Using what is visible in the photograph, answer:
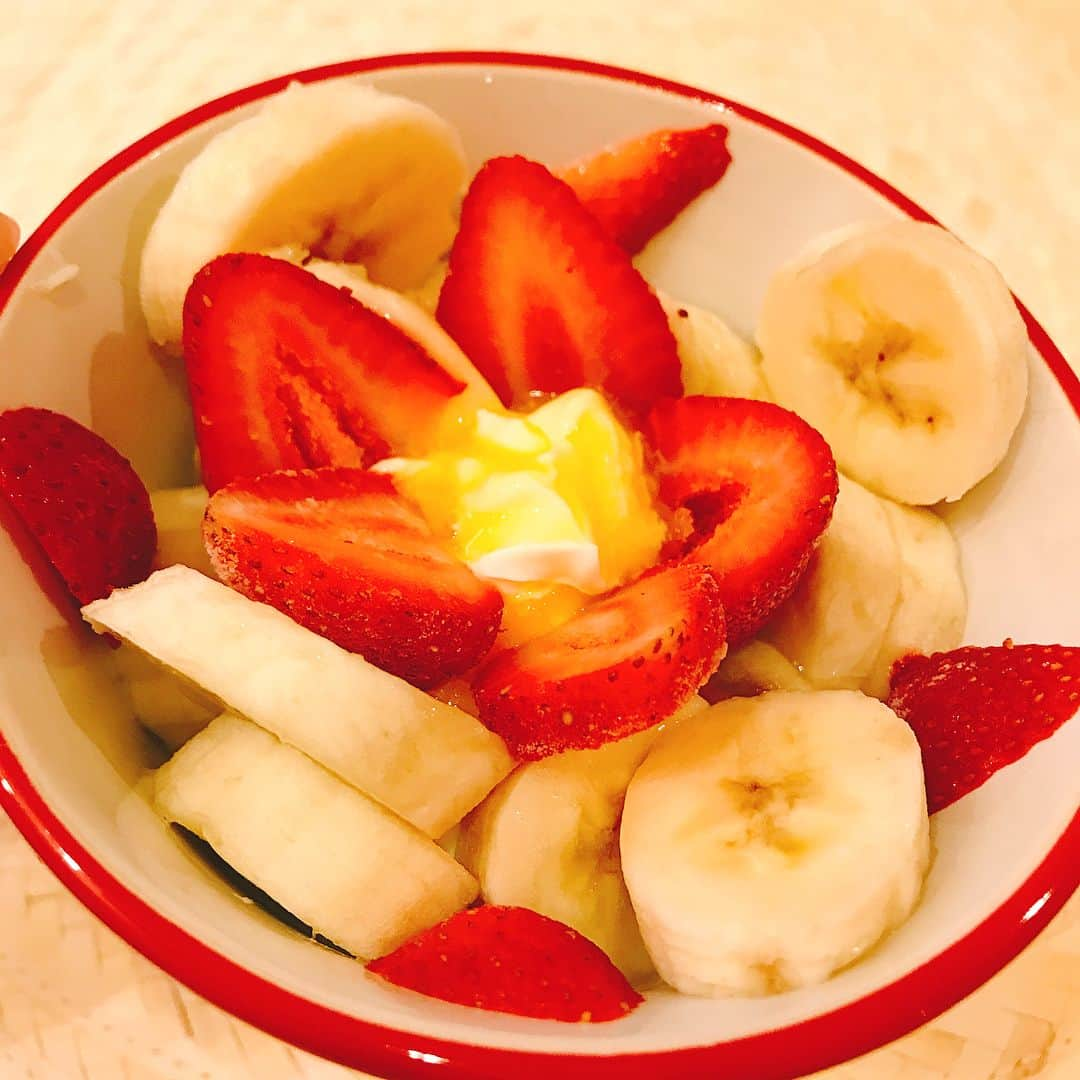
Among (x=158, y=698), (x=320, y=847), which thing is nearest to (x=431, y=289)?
(x=158, y=698)

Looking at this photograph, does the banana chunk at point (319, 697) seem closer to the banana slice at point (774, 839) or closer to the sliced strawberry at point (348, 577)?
the sliced strawberry at point (348, 577)

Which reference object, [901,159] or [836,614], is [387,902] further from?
[901,159]

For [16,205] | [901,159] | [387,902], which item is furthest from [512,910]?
[901,159]

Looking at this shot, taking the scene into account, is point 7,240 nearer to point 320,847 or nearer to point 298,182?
point 298,182

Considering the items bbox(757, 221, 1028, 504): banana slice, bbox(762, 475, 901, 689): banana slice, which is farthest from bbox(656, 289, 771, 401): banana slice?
bbox(762, 475, 901, 689): banana slice

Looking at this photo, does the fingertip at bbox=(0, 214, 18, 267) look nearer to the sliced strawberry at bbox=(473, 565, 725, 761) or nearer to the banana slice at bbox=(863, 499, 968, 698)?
the sliced strawberry at bbox=(473, 565, 725, 761)

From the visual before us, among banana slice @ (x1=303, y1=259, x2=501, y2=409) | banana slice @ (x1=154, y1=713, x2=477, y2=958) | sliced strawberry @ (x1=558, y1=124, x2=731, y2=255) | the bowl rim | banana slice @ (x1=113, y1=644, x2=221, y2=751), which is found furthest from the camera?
sliced strawberry @ (x1=558, y1=124, x2=731, y2=255)

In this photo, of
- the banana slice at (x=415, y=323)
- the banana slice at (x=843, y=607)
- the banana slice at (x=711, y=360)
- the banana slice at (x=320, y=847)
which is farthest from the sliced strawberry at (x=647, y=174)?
the banana slice at (x=320, y=847)
